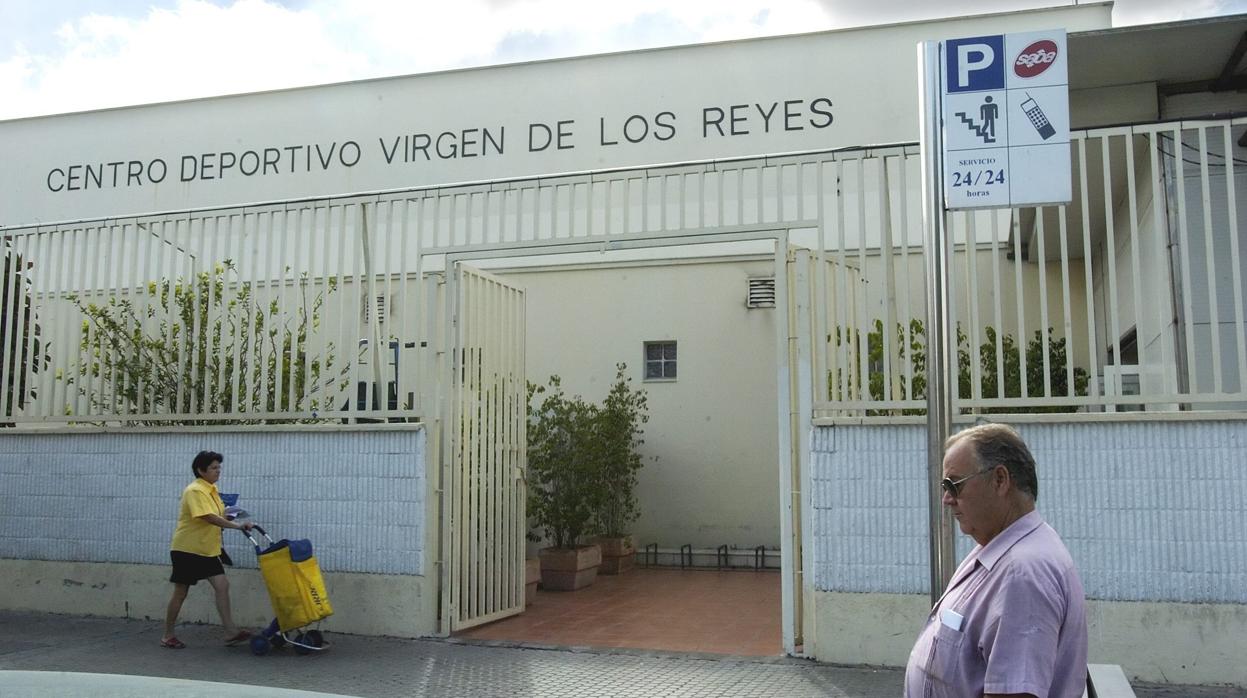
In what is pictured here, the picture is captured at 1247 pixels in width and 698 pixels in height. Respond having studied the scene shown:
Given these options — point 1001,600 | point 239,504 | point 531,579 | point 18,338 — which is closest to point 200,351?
point 239,504

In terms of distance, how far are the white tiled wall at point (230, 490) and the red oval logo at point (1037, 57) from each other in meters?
5.42

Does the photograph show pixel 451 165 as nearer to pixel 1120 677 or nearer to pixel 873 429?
pixel 873 429

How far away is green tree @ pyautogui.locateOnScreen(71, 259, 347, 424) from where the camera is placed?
9.19 metres

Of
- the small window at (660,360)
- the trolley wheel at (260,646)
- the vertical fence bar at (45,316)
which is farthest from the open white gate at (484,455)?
the small window at (660,360)

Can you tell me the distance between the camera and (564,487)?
12234mm

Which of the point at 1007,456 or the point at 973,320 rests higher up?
the point at 973,320

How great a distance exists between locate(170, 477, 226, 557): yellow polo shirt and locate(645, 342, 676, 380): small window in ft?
23.4

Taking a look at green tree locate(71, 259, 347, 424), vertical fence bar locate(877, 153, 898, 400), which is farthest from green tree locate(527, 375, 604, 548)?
vertical fence bar locate(877, 153, 898, 400)

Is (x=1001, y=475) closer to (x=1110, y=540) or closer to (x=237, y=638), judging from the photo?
(x=1110, y=540)

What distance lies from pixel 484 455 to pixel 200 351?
8.65 ft

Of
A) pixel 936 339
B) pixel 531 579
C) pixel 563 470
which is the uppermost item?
pixel 936 339

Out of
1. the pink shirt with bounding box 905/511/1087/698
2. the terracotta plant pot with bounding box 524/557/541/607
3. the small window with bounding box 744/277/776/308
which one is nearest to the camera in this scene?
the pink shirt with bounding box 905/511/1087/698

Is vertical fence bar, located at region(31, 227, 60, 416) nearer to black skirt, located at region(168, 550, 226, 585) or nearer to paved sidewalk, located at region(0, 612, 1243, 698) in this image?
paved sidewalk, located at region(0, 612, 1243, 698)

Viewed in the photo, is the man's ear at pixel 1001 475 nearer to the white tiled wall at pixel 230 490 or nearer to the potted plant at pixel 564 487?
the white tiled wall at pixel 230 490
